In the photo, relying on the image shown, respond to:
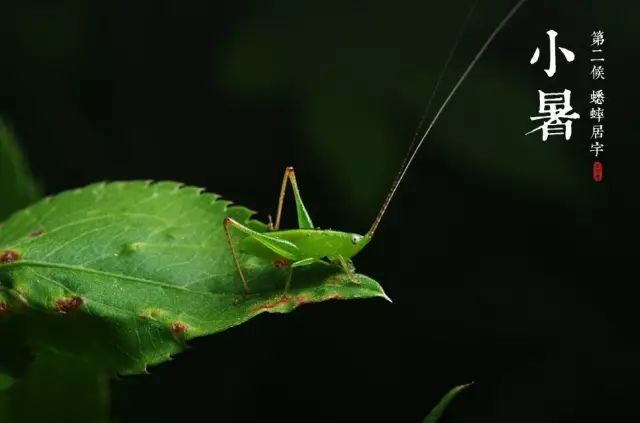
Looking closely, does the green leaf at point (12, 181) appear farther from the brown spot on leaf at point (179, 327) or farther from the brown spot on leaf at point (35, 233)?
the brown spot on leaf at point (179, 327)

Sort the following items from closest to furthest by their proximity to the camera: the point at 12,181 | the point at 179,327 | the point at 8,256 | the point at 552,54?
the point at 179,327 → the point at 8,256 → the point at 12,181 → the point at 552,54

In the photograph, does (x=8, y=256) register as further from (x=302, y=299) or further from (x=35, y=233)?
(x=302, y=299)

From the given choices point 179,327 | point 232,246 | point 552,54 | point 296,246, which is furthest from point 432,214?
point 179,327

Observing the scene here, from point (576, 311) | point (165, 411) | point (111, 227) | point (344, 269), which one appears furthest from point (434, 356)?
point (111, 227)

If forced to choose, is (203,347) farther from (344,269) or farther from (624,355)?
(624,355)

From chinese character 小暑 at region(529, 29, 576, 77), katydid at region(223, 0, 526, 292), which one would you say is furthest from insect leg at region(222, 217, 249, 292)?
chinese character 小暑 at region(529, 29, 576, 77)

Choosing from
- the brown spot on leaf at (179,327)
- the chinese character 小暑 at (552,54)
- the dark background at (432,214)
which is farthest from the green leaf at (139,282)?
the chinese character 小暑 at (552,54)
